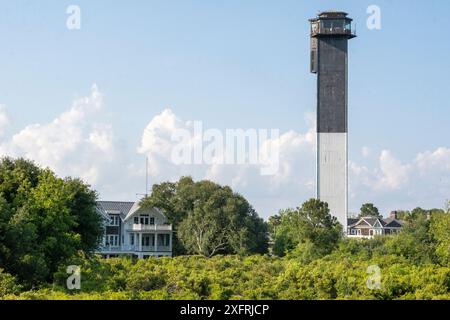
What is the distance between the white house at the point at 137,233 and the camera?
215 feet

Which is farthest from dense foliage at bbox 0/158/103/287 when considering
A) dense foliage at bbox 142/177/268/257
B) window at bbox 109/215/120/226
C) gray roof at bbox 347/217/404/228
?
gray roof at bbox 347/217/404/228

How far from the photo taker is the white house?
65438 mm

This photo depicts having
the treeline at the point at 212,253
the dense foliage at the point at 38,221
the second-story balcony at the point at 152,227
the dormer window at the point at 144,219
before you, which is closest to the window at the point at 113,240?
the second-story balcony at the point at 152,227

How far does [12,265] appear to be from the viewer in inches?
1051

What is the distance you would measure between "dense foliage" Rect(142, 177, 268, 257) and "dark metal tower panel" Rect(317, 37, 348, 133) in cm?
996

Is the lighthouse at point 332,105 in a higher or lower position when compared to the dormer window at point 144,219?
higher

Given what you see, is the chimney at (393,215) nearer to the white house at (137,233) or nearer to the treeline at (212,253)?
the treeline at (212,253)

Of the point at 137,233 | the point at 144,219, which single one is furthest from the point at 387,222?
the point at 137,233

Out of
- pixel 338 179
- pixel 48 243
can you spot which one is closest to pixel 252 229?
pixel 338 179

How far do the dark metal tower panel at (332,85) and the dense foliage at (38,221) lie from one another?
25.1 metres

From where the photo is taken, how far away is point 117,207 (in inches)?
2778

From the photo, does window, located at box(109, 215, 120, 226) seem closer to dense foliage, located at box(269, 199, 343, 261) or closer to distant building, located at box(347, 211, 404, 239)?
dense foliage, located at box(269, 199, 343, 261)

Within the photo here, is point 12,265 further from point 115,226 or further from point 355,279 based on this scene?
point 115,226

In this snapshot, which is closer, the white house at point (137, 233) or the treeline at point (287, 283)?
the treeline at point (287, 283)
